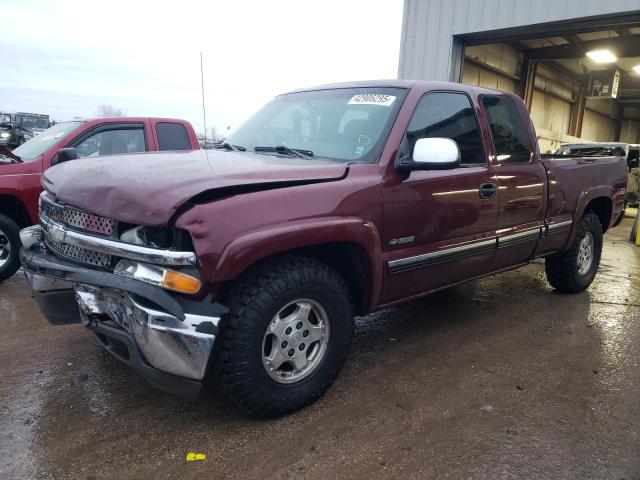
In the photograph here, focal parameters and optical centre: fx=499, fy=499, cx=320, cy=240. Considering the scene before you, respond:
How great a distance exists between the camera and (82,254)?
8.54ft

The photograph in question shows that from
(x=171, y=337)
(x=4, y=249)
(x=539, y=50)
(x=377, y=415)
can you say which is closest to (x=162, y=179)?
(x=171, y=337)

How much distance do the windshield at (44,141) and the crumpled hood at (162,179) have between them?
8.48ft

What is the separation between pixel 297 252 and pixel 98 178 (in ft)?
3.58

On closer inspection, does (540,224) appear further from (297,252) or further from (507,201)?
(297,252)

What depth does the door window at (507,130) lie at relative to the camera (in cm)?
388

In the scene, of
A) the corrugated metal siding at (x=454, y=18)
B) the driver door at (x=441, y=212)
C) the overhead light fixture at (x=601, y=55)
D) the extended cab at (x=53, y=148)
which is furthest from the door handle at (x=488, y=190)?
the overhead light fixture at (x=601, y=55)

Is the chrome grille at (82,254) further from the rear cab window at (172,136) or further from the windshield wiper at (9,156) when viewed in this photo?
the rear cab window at (172,136)

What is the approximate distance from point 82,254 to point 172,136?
3.63 m

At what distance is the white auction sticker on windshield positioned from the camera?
3.26m

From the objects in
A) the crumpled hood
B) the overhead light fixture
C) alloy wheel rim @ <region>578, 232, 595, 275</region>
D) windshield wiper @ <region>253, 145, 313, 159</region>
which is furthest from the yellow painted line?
the overhead light fixture

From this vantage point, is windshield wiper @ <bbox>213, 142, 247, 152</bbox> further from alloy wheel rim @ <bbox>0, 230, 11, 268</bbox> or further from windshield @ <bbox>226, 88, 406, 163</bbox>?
alloy wheel rim @ <bbox>0, 230, 11, 268</bbox>

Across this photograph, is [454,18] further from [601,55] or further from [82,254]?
[82,254]

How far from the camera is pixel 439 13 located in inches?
431

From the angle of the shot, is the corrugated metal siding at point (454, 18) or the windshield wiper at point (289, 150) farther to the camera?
the corrugated metal siding at point (454, 18)
